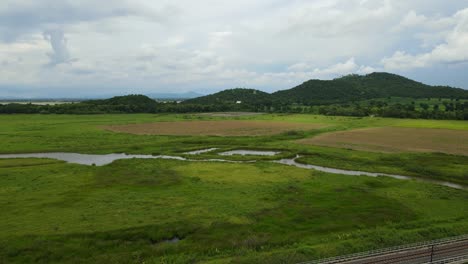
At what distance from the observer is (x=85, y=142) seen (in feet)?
218

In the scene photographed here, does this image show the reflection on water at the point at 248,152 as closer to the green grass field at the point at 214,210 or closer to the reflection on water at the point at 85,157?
the reflection on water at the point at 85,157

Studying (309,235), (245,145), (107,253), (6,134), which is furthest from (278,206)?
(6,134)

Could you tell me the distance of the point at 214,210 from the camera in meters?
27.6

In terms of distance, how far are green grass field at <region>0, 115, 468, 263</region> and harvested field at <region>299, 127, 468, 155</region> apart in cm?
1091

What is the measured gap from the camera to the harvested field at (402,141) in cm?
5897

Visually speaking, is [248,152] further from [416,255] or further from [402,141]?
[416,255]

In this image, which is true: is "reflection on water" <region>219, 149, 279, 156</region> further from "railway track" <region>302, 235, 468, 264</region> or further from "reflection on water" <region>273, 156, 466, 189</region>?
"railway track" <region>302, 235, 468, 264</region>

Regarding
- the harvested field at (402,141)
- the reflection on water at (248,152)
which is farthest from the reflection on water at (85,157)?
the harvested field at (402,141)

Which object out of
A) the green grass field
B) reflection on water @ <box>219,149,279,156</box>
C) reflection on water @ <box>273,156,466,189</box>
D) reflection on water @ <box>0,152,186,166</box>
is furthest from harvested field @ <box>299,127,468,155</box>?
reflection on water @ <box>0,152,186,166</box>

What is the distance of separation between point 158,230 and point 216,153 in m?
34.3

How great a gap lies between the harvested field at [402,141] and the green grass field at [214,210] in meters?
10.9

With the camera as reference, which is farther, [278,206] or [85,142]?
[85,142]

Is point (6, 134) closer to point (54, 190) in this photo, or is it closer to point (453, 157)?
point (54, 190)

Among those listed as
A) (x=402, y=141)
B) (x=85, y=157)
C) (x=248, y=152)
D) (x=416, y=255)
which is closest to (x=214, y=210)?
(x=416, y=255)
